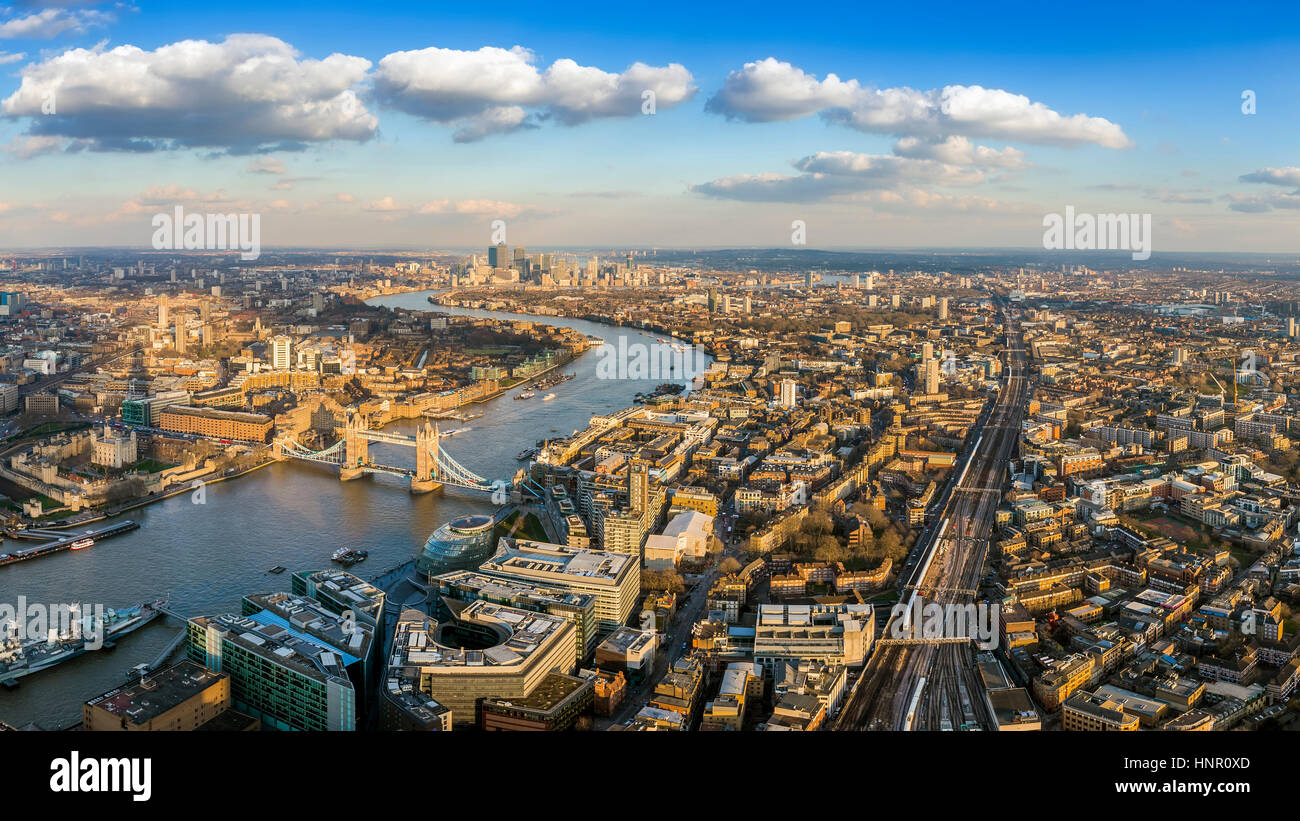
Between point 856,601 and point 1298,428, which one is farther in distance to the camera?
point 1298,428

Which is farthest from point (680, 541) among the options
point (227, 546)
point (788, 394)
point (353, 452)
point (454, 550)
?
point (788, 394)

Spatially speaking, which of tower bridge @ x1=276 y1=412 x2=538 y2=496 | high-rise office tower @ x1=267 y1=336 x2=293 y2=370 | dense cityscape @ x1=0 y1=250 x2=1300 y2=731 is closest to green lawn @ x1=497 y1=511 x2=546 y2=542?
dense cityscape @ x1=0 y1=250 x2=1300 y2=731

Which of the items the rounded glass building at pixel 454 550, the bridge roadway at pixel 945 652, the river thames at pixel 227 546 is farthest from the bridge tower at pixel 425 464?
the bridge roadway at pixel 945 652

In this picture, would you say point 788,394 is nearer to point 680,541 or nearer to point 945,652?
point 680,541

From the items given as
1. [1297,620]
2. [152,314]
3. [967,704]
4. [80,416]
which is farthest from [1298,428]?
[152,314]

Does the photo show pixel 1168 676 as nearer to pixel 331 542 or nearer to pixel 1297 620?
pixel 1297 620

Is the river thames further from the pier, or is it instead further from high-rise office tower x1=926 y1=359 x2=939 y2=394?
high-rise office tower x1=926 y1=359 x2=939 y2=394
